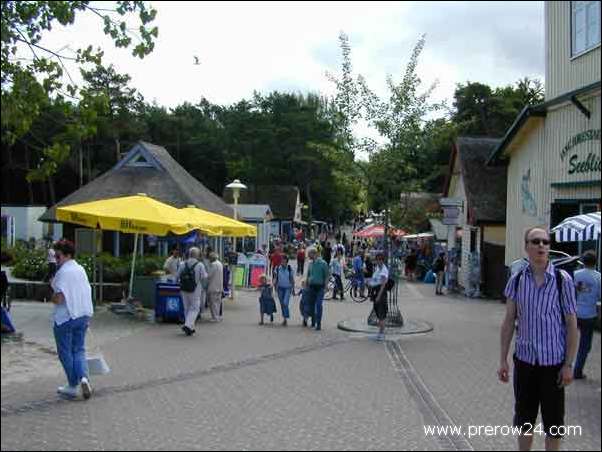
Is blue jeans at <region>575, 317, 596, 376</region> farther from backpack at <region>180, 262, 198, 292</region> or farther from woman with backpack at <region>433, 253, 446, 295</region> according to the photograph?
woman with backpack at <region>433, 253, 446, 295</region>

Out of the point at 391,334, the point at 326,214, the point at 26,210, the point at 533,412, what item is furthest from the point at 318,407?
the point at 326,214

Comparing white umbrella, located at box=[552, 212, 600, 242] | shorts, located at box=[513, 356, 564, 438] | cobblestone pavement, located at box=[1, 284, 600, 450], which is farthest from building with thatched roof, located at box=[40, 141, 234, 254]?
shorts, located at box=[513, 356, 564, 438]

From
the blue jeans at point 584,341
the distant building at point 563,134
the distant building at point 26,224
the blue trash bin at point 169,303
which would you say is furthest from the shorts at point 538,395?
the distant building at point 26,224

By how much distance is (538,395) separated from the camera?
5.39 meters

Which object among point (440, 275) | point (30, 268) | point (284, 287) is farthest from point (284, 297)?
point (440, 275)

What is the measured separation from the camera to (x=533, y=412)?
5379 mm

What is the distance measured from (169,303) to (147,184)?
1456 centimetres

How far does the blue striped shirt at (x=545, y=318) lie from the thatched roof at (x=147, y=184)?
73.2ft

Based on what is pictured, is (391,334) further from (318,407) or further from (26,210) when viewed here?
(26,210)

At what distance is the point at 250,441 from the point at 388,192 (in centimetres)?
1127

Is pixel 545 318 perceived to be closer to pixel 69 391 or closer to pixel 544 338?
pixel 544 338

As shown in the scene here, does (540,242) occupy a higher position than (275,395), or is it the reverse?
(540,242)

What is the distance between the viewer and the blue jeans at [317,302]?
581 inches

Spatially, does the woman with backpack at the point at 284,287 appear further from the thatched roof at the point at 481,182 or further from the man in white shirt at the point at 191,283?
the thatched roof at the point at 481,182
